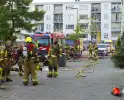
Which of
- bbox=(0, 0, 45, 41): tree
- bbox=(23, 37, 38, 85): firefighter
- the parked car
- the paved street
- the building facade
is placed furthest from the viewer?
the building facade

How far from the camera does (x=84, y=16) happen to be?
98.2 m

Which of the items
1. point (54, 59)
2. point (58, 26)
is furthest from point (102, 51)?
point (58, 26)

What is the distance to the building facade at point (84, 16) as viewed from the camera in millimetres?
96562

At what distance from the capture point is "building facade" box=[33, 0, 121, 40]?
96.6 meters

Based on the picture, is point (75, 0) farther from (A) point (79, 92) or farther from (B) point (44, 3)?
(A) point (79, 92)

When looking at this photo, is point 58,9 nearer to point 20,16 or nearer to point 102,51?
point 102,51

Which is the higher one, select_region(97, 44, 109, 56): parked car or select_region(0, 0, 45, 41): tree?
select_region(0, 0, 45, 41): tree

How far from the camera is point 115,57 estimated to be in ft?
78.3

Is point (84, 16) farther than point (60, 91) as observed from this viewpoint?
Yes

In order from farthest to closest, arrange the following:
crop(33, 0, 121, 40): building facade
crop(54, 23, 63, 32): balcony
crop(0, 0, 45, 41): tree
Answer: crop(54, 23, 63, 32): balcony < crop(33, 0, 121, 40): building facade < crop(0, 0, 45, 41): tree

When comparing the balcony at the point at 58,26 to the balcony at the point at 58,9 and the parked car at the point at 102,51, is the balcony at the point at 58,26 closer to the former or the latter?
A: the balcony at the point at 58,9

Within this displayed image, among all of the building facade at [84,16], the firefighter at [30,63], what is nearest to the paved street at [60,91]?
the firefighter at [30,63]

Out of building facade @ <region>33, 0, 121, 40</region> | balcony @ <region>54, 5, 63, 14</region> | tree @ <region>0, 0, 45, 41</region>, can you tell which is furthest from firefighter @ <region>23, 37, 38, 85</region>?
balcony @ <region>54, 5, 63, 14</region>

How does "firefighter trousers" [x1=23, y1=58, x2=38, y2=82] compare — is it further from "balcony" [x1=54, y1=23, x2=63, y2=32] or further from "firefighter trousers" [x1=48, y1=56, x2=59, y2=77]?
"balcony" [x1=54, y1=23, x2=63, y2=32]
